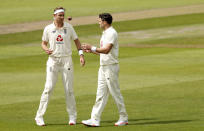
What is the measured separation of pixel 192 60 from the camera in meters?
27.7

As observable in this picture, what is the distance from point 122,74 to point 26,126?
10026mm

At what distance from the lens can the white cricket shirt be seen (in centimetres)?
1390

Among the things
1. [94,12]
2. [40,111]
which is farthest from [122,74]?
[94,12]

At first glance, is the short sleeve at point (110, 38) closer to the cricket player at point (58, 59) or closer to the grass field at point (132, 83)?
the cricket player at point (58, 59)

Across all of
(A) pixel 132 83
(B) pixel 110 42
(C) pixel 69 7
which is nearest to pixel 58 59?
(B) pixel 110 42

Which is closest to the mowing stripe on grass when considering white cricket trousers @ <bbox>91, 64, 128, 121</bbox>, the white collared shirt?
the white collared shirt

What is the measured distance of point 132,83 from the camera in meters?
21.7

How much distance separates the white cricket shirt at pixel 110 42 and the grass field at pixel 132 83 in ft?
4.72

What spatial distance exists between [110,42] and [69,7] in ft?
141

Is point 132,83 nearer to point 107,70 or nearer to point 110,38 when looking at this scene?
point 107,70

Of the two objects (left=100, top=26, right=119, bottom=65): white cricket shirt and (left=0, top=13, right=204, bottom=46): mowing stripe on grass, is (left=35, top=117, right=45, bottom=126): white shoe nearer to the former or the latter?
(left=100, top=26, right=119, bottom=65): white cricket shirt

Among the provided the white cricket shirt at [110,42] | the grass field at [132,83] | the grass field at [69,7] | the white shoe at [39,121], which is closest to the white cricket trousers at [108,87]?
the white cricket shirt at [110,42]

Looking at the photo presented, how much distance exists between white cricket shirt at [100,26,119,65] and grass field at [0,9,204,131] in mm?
1438

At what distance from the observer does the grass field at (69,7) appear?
50.0m
